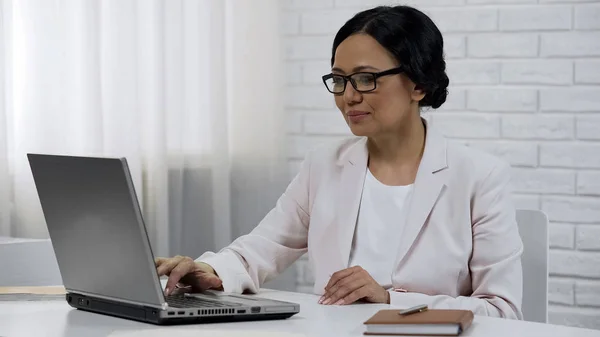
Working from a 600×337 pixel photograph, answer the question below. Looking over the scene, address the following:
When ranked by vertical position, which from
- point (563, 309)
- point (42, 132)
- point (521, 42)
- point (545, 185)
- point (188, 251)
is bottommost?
point (563, 309)

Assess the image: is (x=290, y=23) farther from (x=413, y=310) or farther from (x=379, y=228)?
(x=413, y=310)

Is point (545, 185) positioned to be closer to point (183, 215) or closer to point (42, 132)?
point (183, 215)

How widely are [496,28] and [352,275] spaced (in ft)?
4.54

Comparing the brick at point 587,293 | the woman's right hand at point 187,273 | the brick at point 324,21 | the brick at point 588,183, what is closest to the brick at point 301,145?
the brick at point 324,21

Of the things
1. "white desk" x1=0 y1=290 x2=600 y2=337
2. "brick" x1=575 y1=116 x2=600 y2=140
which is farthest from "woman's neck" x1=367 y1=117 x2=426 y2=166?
"brick" x1=575 y1=116 x2=600 y2=140

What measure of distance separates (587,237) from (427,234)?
1.03 meters

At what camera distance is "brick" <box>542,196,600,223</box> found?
276cm

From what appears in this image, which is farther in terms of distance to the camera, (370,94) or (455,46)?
(455,46)

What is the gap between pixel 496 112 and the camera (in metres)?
2.84

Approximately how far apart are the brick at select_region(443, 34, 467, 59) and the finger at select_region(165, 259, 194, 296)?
1427 millimetres

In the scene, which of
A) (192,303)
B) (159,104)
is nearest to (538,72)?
(159,104)

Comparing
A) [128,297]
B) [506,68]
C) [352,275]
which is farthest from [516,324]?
[506,68]

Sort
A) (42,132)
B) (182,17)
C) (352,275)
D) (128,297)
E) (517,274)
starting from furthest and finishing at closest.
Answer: (182,17) < (42,132) < (517,274) < (352,275) < (128,297)

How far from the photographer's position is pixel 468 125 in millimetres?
2871
